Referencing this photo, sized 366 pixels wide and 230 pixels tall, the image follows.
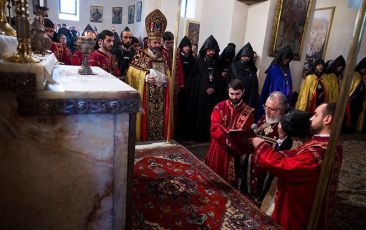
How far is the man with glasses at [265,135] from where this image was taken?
314 cm

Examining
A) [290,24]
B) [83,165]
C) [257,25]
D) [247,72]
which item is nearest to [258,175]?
[83,165]

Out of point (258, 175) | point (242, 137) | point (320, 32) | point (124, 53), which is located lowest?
point (258, 175)

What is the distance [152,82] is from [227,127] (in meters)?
1.46

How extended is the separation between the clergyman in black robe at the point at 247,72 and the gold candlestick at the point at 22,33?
4698 millimetres

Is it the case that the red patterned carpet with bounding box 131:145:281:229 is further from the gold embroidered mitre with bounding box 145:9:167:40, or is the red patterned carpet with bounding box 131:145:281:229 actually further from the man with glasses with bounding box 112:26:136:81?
the man with glasses with bounding box 112:26:136:81

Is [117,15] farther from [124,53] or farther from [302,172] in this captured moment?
[302,172]

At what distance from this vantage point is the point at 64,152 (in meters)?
1.43

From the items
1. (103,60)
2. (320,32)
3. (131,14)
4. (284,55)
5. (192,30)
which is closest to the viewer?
(103,60)

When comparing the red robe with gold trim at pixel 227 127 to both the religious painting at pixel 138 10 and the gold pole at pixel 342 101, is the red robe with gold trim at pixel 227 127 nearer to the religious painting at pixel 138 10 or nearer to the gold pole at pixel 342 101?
the gold pole at pixel 342 101

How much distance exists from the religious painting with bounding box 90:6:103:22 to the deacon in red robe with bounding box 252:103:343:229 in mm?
15456

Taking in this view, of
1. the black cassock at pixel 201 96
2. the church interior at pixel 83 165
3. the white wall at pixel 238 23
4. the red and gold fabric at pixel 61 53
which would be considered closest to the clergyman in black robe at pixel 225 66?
the black cassock at pixel 201 96

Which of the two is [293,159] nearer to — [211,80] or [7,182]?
[7,182]

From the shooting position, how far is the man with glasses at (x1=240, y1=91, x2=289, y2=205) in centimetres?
314

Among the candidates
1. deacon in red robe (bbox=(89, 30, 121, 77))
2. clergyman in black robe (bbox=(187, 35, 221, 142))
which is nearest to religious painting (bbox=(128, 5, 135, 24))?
clergyman in black robe (bbox=(187, 35, 221, 142))
